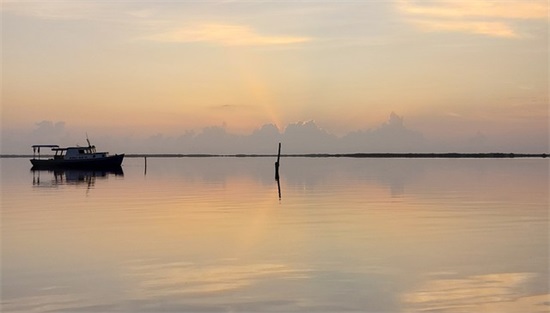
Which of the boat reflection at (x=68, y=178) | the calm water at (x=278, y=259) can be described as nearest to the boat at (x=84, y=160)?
the boat reflection at (x=68, y=178)

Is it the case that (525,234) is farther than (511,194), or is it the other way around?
(511,194)

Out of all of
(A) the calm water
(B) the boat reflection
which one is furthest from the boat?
(A) the calm water

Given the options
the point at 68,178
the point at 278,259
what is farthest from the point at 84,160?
the point at 278,259

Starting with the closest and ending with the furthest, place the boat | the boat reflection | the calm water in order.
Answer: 1. the calm water
2. the boat reflection
3. the boat

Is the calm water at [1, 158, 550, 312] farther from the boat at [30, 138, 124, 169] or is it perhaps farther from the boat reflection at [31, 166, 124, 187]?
the boat at [30, 138, 124, 169]

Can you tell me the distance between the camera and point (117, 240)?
20.6 m

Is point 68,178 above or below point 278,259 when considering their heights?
below

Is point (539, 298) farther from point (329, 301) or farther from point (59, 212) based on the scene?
point (59, 212)

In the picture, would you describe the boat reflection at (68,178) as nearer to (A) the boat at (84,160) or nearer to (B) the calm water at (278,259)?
(A) the boat at (84,160)

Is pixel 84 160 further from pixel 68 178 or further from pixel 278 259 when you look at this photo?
pixel 278 259

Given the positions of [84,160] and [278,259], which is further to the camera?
[84,160]

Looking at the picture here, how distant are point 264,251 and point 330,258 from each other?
7.10 feet

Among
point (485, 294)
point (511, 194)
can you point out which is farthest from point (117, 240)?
point (511, 194)

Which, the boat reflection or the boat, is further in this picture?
the boat
